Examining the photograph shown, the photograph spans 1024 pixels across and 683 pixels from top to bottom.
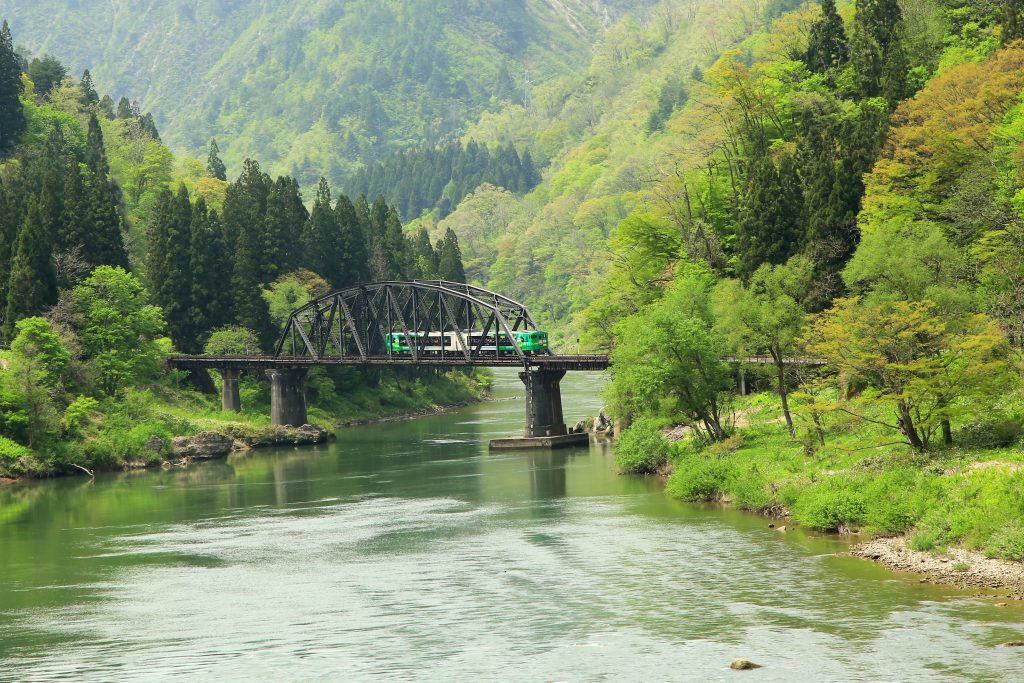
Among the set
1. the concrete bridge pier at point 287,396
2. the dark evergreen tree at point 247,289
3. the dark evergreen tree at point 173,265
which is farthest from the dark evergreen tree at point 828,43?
the dark evergreen tree at point 173,265

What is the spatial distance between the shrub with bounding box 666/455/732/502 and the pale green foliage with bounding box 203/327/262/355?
69.6 metres

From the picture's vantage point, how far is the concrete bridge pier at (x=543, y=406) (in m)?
96.9

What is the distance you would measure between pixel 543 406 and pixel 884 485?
48.9m

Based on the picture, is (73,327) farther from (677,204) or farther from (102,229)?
(677,204)

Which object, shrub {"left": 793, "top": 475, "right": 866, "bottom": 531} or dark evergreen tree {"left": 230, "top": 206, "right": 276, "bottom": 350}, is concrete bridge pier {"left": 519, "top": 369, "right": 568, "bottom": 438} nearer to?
dark evergreen tree {"left": 230, "top": 206, "right": 276, "bottom": 350}

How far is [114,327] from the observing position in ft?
340

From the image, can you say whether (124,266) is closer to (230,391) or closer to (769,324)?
(230,391)

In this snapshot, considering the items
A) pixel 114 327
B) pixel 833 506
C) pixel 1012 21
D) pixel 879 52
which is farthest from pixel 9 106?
pixel 833 506

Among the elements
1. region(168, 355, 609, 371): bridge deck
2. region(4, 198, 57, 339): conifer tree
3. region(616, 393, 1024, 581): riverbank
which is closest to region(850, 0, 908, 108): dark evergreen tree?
region(616, 393, 1024, 581): riverbank

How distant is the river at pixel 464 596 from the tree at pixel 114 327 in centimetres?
2950

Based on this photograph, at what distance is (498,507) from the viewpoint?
66.1 meters

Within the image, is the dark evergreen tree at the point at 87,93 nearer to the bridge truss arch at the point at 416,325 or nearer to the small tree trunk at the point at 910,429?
the bridge truss arch at the point at 416,325

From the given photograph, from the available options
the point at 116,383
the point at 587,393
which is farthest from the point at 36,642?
the point at 587,393

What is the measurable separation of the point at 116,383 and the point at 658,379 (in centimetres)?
5079
